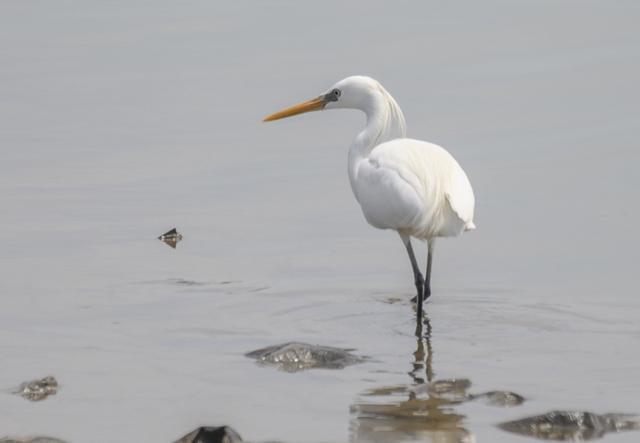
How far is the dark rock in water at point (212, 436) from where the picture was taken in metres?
6.85

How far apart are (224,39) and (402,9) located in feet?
9.53

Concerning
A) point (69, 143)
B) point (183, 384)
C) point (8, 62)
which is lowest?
point (183, 384)

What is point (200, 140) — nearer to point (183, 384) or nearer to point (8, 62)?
point (8, 62)

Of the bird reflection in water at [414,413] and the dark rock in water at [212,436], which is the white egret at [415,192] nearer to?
the bird reflection in water at [414,413]

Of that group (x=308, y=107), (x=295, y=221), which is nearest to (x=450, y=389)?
(x=308, y=107)

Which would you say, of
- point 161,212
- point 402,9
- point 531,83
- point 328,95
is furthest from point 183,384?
point 402,9

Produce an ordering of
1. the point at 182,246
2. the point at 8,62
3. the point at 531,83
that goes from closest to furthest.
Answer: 1. the point at 182,246
2. the point at 531,83
3. the point at 8,62

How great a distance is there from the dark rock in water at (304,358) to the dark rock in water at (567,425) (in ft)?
4.94

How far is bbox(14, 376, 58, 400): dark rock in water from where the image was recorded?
317 inches

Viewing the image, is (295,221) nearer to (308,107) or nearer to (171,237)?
(171,237)

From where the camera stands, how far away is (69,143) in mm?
14930

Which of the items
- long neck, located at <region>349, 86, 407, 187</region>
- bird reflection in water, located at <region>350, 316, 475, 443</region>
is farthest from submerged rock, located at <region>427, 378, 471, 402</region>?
long neck, located at <region>349, 86, 407, 187</region>

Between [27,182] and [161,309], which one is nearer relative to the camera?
[161,309]

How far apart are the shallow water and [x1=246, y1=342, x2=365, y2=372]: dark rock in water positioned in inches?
3.8
